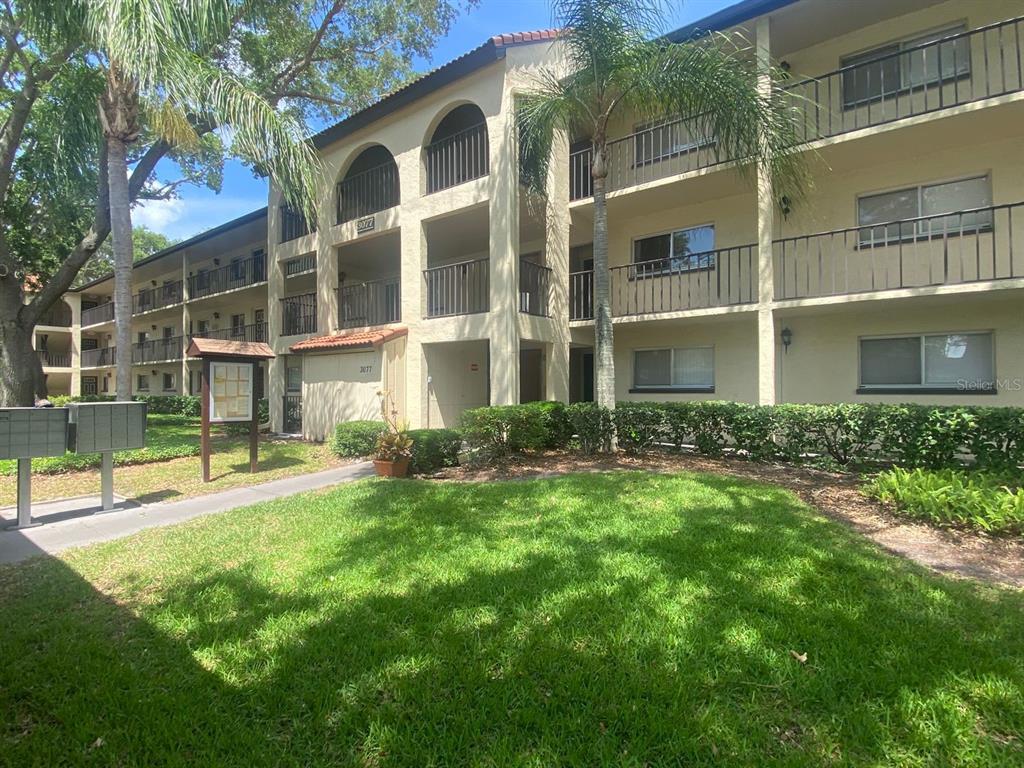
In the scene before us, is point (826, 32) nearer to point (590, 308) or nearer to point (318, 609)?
point (590, 308)

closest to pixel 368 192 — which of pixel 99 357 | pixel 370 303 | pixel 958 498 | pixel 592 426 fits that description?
pixel 370 303

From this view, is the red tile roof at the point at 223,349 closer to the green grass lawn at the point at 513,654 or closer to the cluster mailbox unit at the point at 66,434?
the cluster mailbox unit at the point at 66,434

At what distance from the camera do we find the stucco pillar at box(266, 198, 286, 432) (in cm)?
1662

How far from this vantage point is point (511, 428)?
9727 mm

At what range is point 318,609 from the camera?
3578mm

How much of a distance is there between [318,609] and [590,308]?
415 inches

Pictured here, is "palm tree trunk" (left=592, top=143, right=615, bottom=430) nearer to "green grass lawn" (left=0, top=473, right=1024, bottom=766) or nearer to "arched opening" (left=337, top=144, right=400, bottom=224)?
"green grass lawn" (left=0, top=473, right=1024, bottom=766)

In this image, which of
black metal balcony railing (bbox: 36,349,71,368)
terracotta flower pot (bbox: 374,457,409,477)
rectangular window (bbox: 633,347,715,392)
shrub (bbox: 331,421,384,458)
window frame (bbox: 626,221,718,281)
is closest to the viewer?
terracotta flower pot (bbox: 374,457,409,477)

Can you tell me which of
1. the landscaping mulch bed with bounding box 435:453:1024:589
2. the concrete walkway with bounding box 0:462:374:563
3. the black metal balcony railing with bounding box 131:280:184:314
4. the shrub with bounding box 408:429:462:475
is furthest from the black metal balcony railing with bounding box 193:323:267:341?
the landscaping mulch bed with bounding box 435:453:1024:589

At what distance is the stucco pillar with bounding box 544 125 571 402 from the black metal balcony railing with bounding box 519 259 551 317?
0.15m

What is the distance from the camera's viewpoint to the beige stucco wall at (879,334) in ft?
29.9

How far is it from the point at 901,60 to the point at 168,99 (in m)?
13.7

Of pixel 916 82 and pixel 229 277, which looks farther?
pixel 229 277

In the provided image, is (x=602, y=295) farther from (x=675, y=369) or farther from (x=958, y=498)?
(x=958, y=498)
